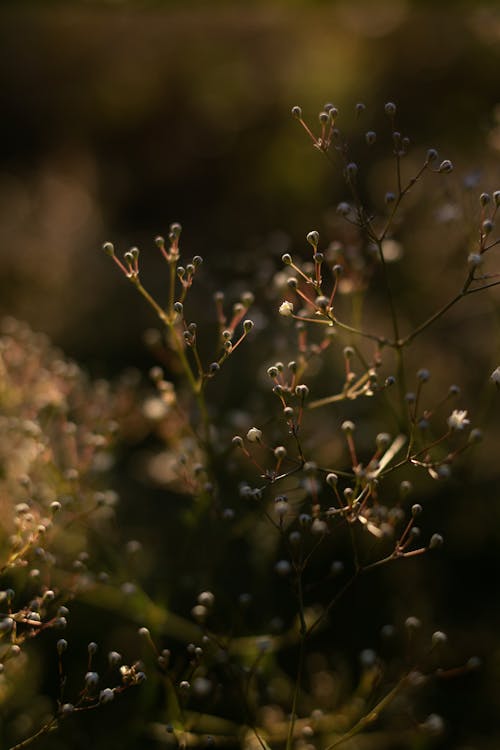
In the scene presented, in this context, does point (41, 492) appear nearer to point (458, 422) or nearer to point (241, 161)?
point (458, 422)

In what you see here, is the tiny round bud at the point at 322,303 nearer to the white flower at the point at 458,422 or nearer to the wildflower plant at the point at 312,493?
the wildflower plant at the point at 312,493

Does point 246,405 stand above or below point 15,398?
above

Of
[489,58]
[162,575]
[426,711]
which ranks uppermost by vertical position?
[489,58]

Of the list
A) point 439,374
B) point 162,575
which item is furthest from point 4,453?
point 439,374

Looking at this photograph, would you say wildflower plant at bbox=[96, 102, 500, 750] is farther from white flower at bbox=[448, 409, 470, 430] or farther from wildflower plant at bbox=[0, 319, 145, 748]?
wildflower plant at bbox=[0, 319, 145, 748]

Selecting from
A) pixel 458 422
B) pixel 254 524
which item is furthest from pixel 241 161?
pixel 458 422

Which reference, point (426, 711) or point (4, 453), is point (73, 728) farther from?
point (426, 711)
